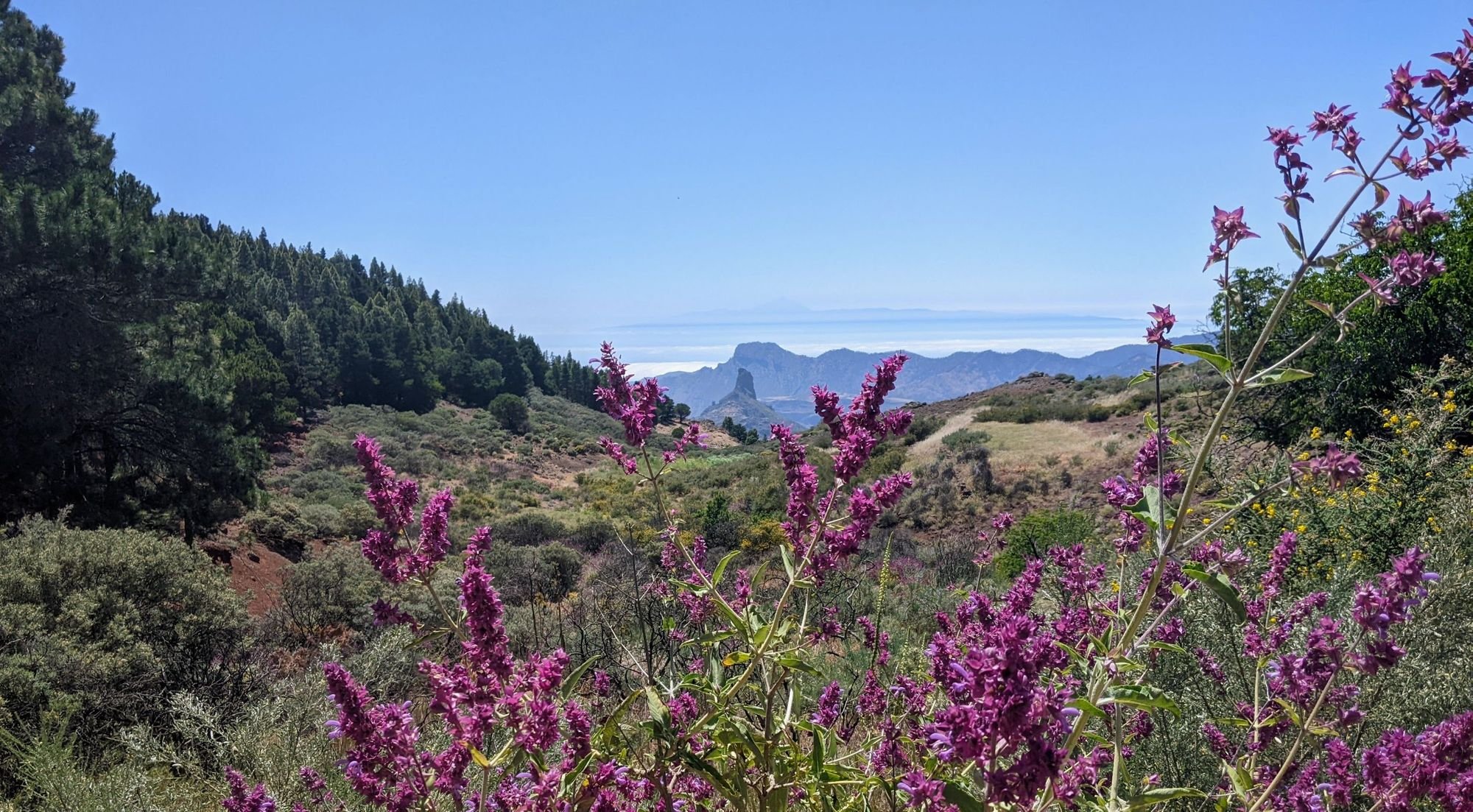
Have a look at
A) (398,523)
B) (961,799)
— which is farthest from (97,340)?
(961,799)

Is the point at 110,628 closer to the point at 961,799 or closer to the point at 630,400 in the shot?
the point at 630,400

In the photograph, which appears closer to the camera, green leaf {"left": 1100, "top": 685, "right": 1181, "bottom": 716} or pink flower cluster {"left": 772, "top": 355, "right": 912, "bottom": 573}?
green leaf {"left": 1100, "top": 685, "right": 1181, "bottom": 716}

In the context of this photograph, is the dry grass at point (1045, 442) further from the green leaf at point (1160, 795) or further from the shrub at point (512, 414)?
the shrub at point (512, 414)

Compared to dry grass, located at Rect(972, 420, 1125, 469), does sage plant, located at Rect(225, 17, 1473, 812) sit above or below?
above

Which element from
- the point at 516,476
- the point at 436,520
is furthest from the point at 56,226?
the point at 516,476

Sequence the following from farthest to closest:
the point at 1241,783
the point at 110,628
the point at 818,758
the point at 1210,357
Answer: the point at 110,628 < the point at 818,758 < the point at 1241,783 < the point at 1210,357

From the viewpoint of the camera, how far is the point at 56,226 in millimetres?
11797

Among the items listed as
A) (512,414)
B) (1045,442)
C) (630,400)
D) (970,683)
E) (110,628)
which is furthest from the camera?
(512,414)

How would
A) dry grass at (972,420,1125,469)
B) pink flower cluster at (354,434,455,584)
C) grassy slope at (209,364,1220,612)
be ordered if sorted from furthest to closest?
dry grass at (972,420,1125,469) → grassy slope at (209,364,1220,612) → pink flower cluster at (354,434,455,584)

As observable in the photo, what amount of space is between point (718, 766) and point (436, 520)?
1213mm

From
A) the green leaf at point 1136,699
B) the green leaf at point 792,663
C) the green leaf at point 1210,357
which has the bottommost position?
the green leaf at point 792,663

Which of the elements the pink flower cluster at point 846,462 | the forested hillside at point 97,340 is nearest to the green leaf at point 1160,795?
the pink flower cluster at point 846,462

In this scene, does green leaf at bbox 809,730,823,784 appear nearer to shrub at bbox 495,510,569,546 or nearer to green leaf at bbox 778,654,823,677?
green leaf at bbox 778,654,823,677

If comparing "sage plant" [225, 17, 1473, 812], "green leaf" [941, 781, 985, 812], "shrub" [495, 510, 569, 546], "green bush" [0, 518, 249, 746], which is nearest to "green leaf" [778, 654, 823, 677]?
"sage plant" [225, 17, 1473, 812]
